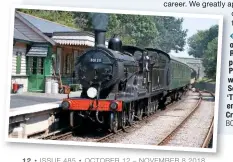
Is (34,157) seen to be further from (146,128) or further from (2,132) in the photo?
(146,128)

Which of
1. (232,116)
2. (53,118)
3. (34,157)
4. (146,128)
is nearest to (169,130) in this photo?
(146,128)

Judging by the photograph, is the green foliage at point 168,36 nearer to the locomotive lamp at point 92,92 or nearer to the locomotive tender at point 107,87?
the locomotive tender at point 107,87

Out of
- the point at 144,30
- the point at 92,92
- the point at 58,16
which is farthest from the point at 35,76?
the point at 144,30

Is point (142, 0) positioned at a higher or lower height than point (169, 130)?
higher

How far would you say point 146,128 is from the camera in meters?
8.13

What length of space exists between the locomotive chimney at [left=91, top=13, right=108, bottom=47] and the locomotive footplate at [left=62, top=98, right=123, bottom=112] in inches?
45.0

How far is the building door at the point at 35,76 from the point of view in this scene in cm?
1152

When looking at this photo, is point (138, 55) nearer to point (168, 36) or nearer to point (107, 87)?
point (107, 87)

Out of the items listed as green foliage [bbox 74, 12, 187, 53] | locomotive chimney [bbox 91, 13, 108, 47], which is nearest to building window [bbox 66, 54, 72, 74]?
green foliage [bbox 74, 12, 187, 53]

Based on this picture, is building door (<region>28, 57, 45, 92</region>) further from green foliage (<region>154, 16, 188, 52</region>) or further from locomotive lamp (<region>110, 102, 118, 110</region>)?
green foliage (<region>154, 16, 188, 52</region>)

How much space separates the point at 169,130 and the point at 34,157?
12.8 feet

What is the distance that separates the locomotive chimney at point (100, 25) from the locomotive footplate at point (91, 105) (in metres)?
1.14

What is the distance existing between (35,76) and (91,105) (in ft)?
16.0

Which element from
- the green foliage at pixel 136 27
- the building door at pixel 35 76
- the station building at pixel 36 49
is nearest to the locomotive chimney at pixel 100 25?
the station building at pixel 36 49
